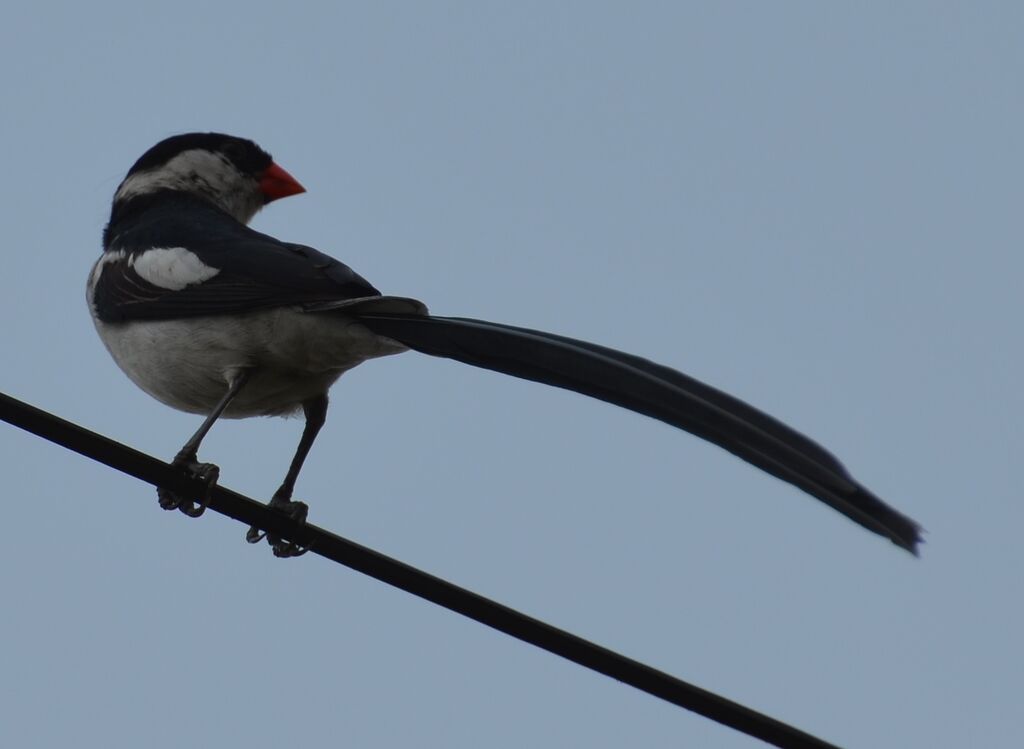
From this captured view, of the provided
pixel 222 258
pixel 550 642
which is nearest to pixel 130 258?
pixel 222 258

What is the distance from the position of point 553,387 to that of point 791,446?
40.0 inches

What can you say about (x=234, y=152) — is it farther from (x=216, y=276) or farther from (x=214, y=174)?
(x=216, y=276)

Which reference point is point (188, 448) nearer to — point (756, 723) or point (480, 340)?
point (480, 340)

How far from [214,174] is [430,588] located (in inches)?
219

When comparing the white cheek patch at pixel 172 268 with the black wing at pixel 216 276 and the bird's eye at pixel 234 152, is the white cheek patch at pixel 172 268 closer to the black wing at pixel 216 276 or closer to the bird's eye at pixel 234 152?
the black wing at pixel 216 276

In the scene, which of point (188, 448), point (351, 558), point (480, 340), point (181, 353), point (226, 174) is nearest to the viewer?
point (351, 558)

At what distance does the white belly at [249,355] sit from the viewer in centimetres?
593

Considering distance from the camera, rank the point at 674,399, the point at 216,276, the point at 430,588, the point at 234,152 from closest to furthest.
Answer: the point at 674,399
the point at 430,588
the point at 216,276
the point at 234,152

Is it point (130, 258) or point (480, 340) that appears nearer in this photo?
point (480, 340)

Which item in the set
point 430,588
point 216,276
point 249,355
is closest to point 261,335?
point 249,355

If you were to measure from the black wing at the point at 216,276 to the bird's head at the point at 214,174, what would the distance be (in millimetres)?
1026

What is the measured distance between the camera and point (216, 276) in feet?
20.7

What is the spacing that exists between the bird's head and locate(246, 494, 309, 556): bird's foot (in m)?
2.81

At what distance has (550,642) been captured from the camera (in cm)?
355
